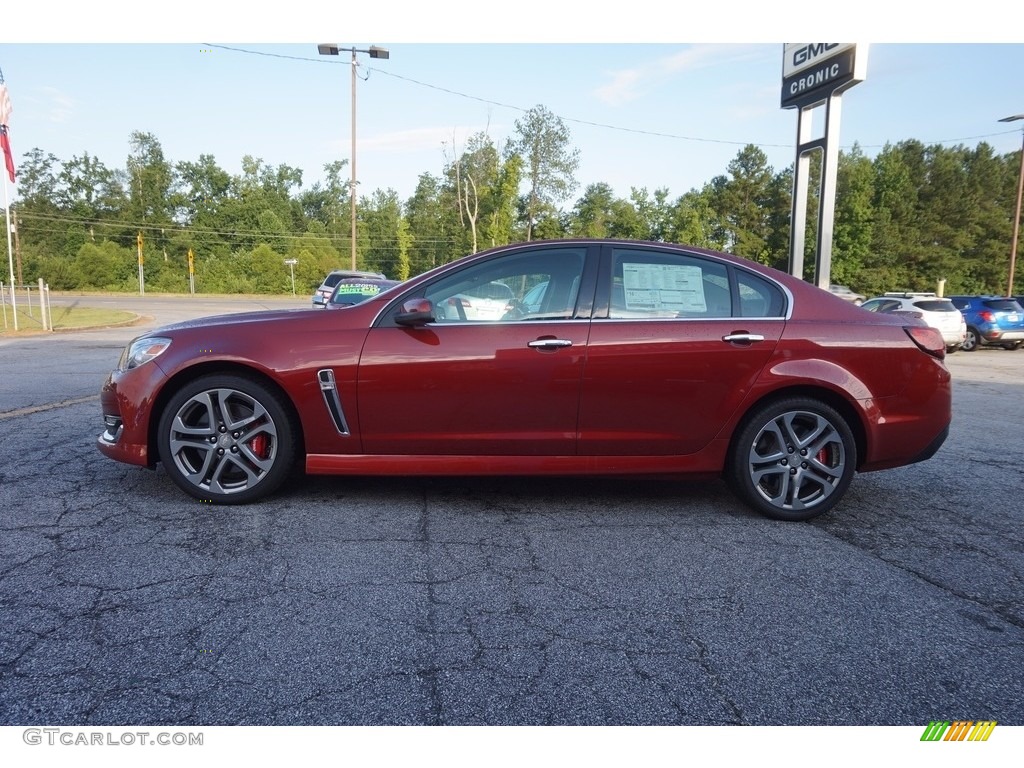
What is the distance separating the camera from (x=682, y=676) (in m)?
2.32

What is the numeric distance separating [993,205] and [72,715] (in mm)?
73032

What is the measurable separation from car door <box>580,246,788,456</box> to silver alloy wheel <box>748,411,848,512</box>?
1.08 feet


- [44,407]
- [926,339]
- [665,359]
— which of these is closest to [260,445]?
[665,359]

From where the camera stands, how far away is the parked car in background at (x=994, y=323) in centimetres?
1867

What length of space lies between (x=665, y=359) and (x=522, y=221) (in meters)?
52.0

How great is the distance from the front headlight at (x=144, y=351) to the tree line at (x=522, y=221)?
149ft

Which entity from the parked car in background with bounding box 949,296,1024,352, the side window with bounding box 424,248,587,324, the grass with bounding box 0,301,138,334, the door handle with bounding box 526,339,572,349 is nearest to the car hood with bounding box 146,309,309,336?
the side window with bounding box 424,248,587,324

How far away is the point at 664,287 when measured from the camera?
4.05 metres

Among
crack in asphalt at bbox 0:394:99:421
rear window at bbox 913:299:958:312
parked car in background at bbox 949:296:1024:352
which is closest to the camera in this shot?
crack in asphalt at bbox 0:394:99:421

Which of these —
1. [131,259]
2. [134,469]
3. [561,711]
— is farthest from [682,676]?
[131,259]

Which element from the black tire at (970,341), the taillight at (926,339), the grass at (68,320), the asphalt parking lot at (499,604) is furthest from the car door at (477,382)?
the black tire at (970,341)

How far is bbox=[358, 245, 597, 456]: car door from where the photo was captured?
3.83 m
